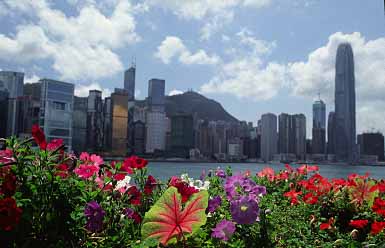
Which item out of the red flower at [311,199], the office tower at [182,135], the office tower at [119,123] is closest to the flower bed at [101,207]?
the red flower at [311,199]

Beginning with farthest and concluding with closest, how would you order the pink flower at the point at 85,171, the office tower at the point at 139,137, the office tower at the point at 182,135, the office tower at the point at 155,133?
the office tower at the point at 155,133, the office tower at the point at 182,135, the office tower at the point at 139,137, the pink flower at the point at 85,171

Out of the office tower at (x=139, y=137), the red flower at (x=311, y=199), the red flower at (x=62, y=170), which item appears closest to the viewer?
the red flower at (x=62, y=170)

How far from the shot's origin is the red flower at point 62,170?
1316 millimetres

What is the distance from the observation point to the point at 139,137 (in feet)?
255

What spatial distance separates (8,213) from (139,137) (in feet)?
254

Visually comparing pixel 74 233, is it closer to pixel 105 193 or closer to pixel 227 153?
pixel 105 193

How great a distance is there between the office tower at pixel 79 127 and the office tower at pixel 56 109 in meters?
1.64

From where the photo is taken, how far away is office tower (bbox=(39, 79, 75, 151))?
2653 inches

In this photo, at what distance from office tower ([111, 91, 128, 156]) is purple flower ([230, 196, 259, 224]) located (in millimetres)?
67480

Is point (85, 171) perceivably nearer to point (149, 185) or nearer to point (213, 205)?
point (149, 185)

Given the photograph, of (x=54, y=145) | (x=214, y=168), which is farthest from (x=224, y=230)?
(x=214, y=168)

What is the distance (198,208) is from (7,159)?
68 cm

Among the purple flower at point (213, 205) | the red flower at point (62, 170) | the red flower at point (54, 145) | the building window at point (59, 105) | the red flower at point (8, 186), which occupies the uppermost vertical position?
the building window at point (59, 105)

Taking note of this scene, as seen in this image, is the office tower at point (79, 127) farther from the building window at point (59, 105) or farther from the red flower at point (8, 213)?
the red flower at point (8, 213)
